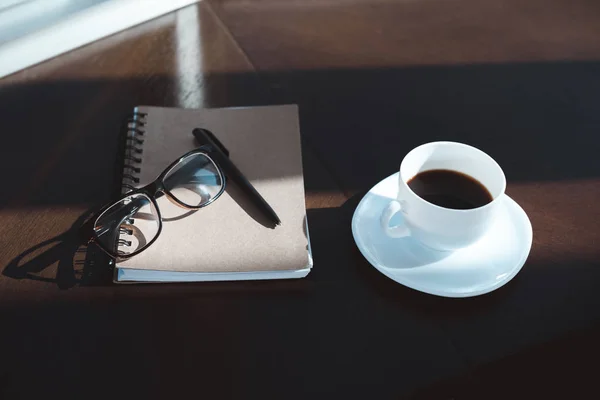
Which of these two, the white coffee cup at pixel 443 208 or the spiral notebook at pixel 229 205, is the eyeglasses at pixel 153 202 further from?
the white coffee cup at pixel 443 208

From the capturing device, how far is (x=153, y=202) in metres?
0.73

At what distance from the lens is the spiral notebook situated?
0.69 m

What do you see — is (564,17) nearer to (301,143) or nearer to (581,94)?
(581,94)

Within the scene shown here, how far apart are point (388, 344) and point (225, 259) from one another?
19 cm

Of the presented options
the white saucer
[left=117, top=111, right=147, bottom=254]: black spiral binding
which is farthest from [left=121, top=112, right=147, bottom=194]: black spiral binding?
the white saucer

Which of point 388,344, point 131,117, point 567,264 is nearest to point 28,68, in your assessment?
point 131,117

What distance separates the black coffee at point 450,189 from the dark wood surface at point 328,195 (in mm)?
86

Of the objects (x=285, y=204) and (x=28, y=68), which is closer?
(x=285, y=204)

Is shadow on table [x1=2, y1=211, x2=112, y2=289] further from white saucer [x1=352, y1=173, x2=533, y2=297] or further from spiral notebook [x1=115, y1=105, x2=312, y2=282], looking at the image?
white saucer [x1=352, y1=173, x2=533, y2=297]

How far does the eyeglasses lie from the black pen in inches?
0.4

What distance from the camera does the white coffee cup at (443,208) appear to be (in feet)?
2.14

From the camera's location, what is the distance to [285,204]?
2.47ft

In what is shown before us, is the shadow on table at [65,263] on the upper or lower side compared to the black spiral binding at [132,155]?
lower

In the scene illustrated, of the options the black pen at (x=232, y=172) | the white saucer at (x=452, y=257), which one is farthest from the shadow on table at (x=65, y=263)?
the white saucer at (x=452, y=257)
